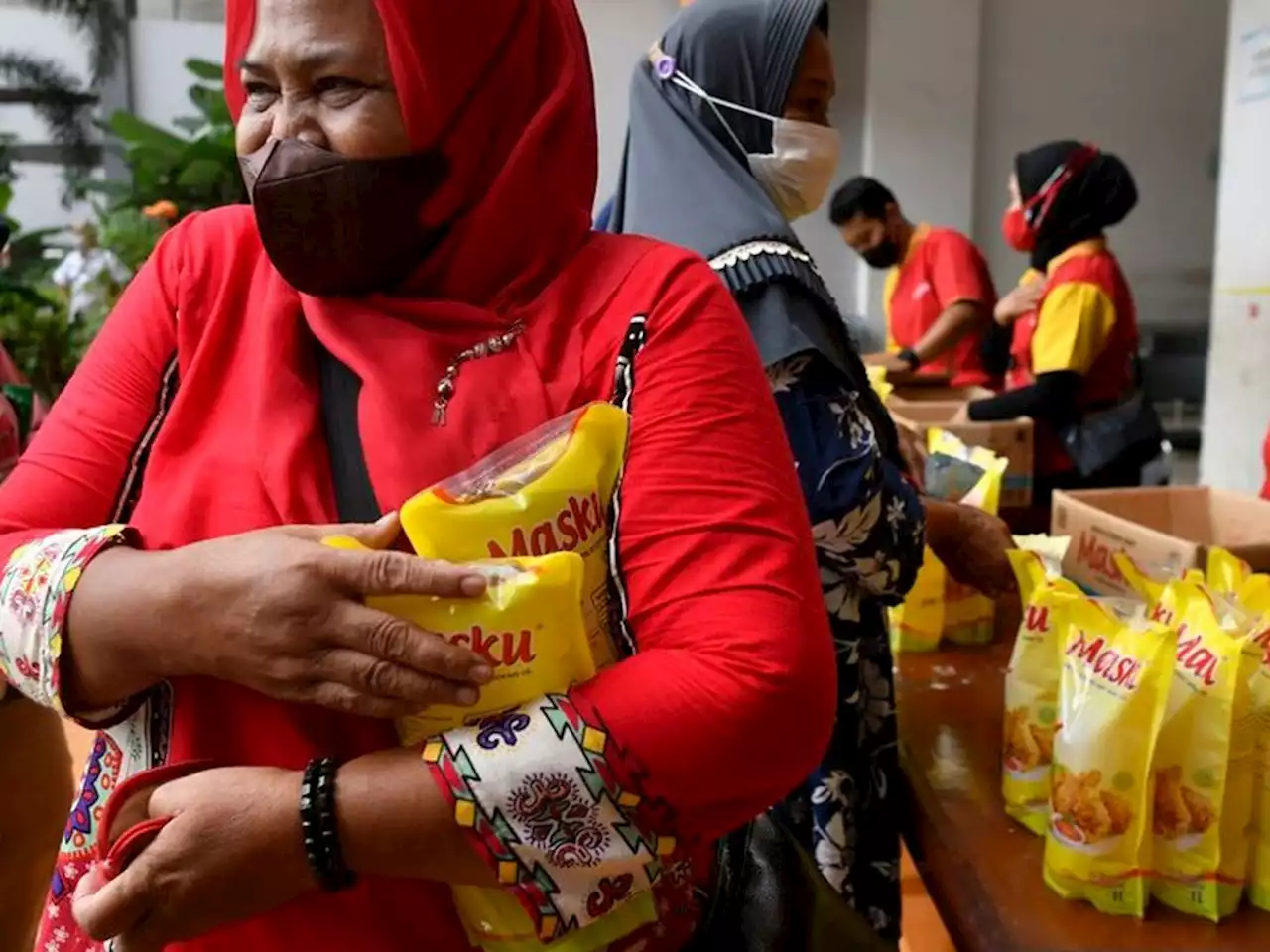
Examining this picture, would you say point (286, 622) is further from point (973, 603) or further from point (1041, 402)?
point (1041, 402)

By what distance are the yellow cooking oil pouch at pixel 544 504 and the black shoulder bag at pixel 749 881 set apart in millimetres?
81

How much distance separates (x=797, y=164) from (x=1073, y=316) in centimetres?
150

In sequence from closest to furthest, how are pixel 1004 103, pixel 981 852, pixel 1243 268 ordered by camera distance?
1. pixel 981 852
2. pixel 1243 268
3. pixel 1004 103

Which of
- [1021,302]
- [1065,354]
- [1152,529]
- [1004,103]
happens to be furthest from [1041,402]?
[1004,103]

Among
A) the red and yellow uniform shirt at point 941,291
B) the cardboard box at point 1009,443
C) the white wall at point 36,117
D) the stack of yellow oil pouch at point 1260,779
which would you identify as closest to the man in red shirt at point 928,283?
the red and yellow uniform shirt at point 941,291

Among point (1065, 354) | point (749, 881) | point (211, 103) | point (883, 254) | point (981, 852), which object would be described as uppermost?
point (211, 103)

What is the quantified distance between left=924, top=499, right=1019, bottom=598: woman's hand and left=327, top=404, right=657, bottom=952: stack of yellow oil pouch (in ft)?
2.86

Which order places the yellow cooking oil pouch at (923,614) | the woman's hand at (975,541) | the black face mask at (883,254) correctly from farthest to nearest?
Answer: the black face mask at (883,254)
the yellow cooking oil pouch at (923,614)
the woman's hand at (975,541)

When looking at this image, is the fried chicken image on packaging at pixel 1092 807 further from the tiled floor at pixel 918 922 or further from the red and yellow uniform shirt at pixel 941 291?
the red and yellow uniform shirt at pixel 941 291

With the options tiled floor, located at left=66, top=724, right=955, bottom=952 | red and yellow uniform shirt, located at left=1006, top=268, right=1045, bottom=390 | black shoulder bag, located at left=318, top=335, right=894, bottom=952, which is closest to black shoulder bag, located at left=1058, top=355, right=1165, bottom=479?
red and yellow uniform shirt, located at left=1006, top=268, right=1045, bottom=390

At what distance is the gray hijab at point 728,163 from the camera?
1.27 m

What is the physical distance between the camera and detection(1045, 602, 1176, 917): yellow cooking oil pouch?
982 millimetres

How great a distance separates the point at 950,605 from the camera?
1.66 meters

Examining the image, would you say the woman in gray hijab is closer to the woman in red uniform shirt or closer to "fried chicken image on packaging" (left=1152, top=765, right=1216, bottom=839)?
"fried chicken image on packaging" (left=1152, top=765, right=1216, bottom=839)
